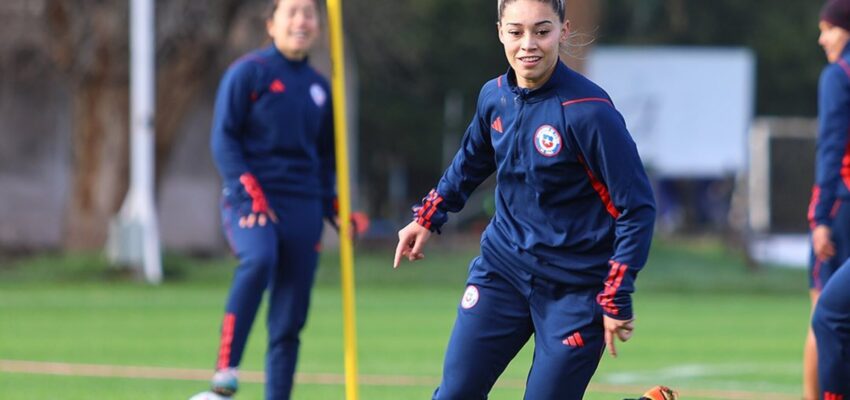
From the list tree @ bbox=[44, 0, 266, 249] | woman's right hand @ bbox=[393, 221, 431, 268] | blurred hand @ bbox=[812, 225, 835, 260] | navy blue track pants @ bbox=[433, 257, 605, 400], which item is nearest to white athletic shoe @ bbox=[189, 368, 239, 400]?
woman's right hand @ bbox=[393, 221, 431, 268]

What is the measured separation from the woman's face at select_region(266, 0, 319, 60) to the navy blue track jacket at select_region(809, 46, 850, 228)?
2.59 m

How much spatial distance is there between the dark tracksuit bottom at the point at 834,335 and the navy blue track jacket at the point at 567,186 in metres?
1.35

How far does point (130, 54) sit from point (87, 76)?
0.69 m

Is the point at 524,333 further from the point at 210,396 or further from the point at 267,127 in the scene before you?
the point at 267,127

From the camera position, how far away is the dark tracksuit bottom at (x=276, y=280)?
865 centimetres

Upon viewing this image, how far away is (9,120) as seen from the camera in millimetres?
29719

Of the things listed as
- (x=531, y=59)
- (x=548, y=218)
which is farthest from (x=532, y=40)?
(x=548, y=218)

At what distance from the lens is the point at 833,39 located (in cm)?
862

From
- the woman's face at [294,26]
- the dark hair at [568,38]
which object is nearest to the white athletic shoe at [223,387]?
the woman's face at [294,26]

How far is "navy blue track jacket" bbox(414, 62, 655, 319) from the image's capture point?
237 inches

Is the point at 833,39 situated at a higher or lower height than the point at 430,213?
higher

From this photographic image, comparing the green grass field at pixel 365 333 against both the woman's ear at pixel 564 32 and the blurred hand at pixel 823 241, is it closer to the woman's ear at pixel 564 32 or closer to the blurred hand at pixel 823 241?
the blurred hand at pixel 823 241

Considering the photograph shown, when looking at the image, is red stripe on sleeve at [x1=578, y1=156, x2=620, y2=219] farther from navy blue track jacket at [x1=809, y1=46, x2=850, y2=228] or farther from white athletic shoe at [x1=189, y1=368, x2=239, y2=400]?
white athletic shoe at [x1=189, y1=368, x2=239, y2=400]

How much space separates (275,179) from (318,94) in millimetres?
557
